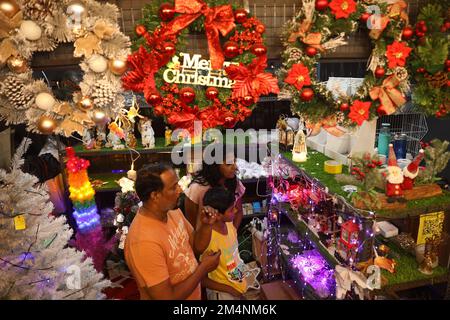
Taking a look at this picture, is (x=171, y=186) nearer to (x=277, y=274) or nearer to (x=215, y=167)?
(x=215, y=167)

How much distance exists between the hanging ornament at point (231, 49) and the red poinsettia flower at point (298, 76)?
36 centimetres

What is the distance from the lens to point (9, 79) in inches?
66.6

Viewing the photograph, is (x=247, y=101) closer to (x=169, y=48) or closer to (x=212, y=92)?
(x=212, y=92)

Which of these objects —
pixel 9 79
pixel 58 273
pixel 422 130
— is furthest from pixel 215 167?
pixel 422 130

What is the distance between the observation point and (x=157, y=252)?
1.68 meters

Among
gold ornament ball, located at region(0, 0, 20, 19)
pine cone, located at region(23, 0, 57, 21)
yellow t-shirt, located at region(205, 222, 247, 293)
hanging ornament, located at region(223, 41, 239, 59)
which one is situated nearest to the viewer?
gold ornament ball, located at region(0, 0, 20, 19)

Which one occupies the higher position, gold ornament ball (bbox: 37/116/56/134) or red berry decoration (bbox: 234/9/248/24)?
red berry decoration (bbox: 234/9/248/24)

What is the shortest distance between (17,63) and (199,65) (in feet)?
3.01

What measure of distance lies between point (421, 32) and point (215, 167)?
Answer: 1641mm

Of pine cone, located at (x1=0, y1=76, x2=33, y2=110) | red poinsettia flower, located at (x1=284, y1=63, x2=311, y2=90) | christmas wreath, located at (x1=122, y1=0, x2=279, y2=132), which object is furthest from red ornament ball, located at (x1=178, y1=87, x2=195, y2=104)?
pine cone, located at (x1=0, y1=76, x2=33, y2=110)

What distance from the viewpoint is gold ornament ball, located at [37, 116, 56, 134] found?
5.64 ft

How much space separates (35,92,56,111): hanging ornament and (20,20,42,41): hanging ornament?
279 mm

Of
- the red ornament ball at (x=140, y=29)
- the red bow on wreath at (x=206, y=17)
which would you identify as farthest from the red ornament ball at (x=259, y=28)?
the red ornament ball at (x=140, y=29)

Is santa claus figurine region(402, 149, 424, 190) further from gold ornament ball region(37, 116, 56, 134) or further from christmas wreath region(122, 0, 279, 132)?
gold ornament ball region(37, 116, 56, 134)
